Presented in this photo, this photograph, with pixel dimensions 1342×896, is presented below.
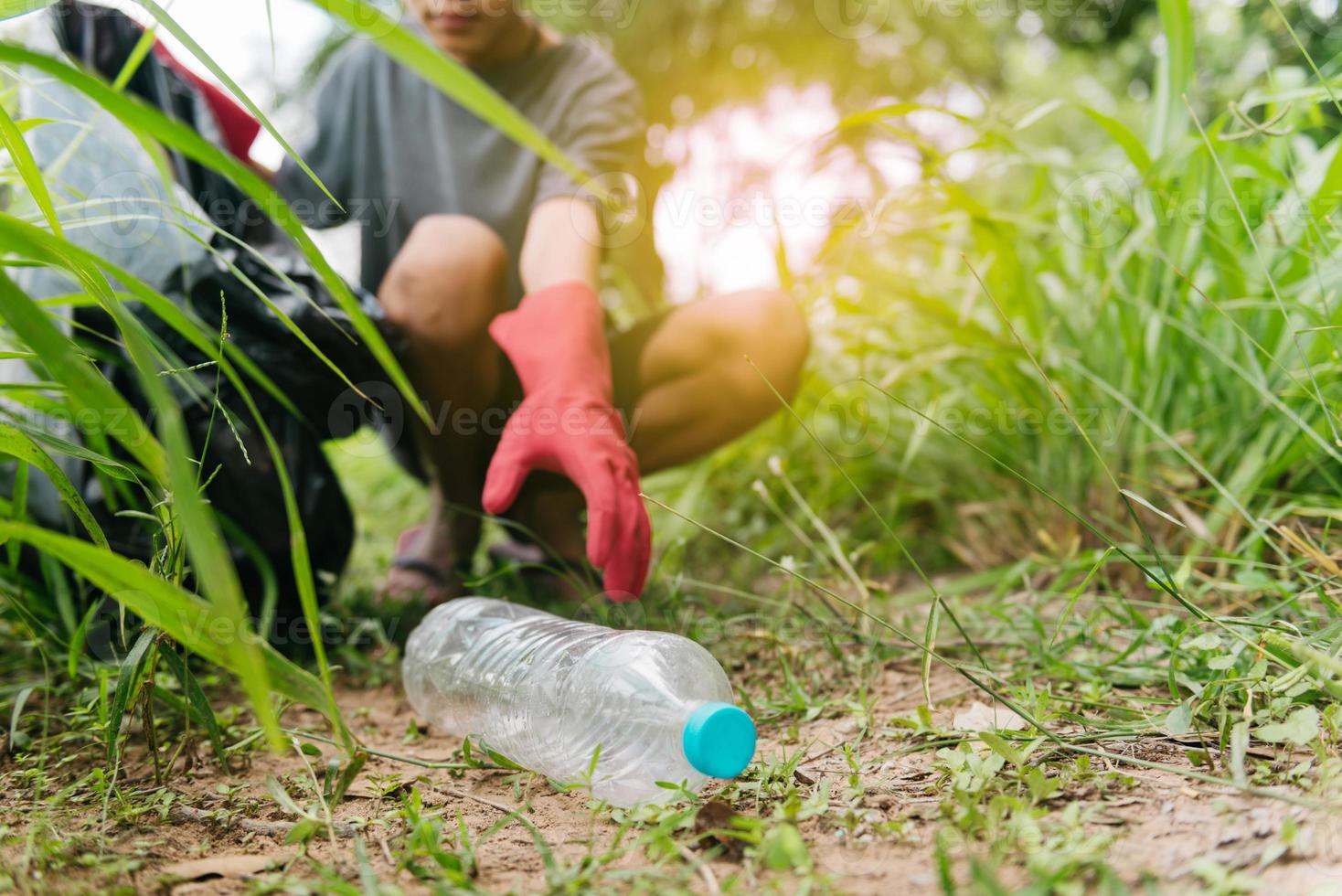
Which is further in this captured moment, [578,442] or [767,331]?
[767,331]

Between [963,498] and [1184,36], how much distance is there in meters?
0.81

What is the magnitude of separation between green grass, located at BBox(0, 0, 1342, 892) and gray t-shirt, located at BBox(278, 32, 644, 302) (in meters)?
0.52

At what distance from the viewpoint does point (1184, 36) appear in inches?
50.1

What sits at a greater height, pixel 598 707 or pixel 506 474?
pixel 506 474

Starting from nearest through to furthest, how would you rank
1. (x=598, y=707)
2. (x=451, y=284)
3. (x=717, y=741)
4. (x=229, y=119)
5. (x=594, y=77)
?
(x=717, y=741)
(x=598, y=707)
(x=451, y=284)
(x=229, y=119)
(x=594, y=77)

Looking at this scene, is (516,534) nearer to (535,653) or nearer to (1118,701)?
(535,653)

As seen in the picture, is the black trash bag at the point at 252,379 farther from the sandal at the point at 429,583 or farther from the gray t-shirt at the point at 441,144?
the gray t-shirt at the point at 441,144

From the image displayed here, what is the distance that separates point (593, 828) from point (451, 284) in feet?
2.91

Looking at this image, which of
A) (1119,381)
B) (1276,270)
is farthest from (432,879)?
(1276,270)

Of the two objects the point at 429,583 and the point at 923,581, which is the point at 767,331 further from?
the point at 429,583

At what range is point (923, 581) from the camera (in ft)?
4.09

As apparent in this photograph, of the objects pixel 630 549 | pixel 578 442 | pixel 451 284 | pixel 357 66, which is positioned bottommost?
pixel 630 549

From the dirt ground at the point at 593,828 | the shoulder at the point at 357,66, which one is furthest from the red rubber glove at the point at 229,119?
the dirt ground at the point at 593,828

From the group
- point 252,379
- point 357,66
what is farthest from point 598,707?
point 357,66
